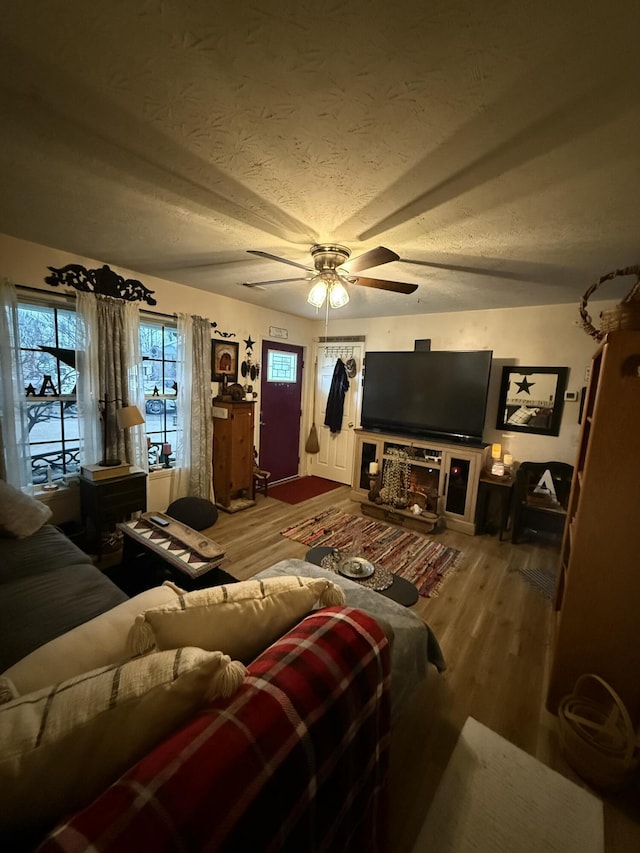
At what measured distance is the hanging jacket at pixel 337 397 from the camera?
4.70 meters

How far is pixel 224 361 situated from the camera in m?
3.80

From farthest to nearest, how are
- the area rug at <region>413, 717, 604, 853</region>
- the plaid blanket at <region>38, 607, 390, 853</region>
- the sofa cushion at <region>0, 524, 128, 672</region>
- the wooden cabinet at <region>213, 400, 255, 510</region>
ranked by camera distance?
the wooden cabinet at <region>213, 400, 255, 510</region>, the sofa cushion at <region>0, 524, 128, 672</region>, the area rug at <region>413, 717, 604, 853</region>, the plaid blanket at <region>38, 607, 390, 853</region>

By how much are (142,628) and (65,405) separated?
2.64 meters

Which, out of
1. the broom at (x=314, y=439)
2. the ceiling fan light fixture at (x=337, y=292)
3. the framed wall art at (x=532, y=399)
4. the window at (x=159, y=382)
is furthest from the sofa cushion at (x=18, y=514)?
the framed wall art at (x=532, y=399)

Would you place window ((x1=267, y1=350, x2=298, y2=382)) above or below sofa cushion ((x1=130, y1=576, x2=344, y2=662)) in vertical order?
above

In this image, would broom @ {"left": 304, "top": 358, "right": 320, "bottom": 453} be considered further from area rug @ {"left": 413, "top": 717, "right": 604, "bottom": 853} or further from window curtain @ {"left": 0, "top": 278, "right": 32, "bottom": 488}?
area rug @ {"left": 413, "top": 717, "right": 604, "bottom": 853}

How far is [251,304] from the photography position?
3.97 metres

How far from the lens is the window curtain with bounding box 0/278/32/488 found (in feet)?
7.59

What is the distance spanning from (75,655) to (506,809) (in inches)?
64.4

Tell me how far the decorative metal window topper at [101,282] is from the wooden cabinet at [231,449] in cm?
127

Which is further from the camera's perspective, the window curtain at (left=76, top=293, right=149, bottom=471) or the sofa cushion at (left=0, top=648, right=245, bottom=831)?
the window curtain at (left=76, top=293, right=149, bottom=471)

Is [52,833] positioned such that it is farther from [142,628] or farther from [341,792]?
[341,792]

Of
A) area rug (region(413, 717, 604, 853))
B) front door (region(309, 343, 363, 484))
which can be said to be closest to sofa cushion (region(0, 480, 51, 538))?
area rug (region(413, 717, 604, 853))

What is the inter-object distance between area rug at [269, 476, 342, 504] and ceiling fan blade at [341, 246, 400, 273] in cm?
293
